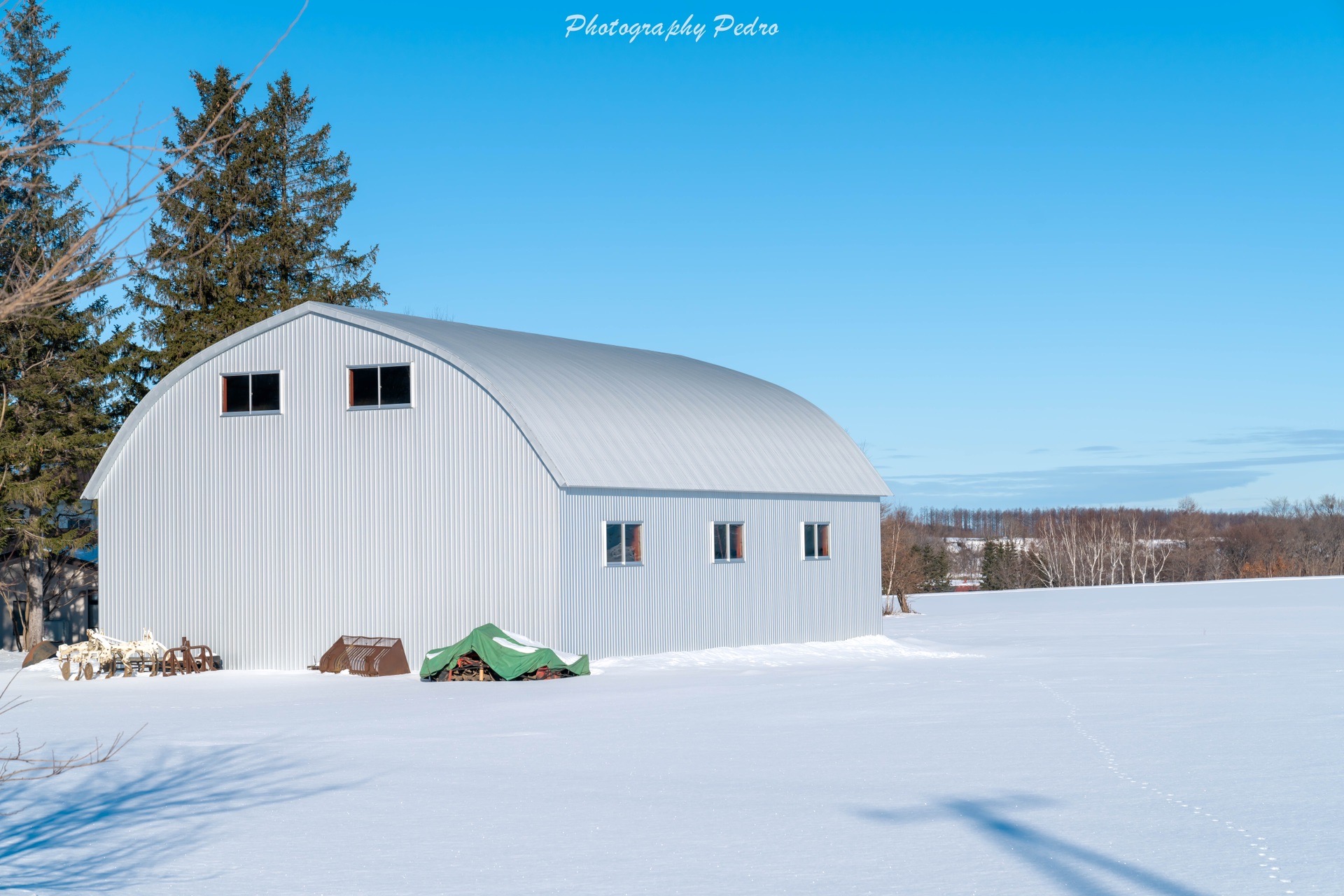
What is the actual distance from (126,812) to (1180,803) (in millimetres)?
8837

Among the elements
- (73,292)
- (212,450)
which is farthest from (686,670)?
(73,292)

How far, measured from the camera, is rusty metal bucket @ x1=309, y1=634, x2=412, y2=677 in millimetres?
25375

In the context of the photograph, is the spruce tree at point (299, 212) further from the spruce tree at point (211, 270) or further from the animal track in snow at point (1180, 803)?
the animal track in snow at point (1180, 803)

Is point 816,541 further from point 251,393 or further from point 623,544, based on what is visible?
point 251,393

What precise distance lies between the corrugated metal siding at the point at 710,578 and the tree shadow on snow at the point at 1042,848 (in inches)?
555

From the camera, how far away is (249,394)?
27.9 metres

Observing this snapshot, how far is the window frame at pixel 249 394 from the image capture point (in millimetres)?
27609

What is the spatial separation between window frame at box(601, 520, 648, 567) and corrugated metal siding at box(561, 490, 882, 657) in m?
0.07

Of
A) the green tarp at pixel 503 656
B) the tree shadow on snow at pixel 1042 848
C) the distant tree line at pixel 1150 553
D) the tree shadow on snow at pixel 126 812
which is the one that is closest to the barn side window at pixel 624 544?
the green tarp at pixel 503 656

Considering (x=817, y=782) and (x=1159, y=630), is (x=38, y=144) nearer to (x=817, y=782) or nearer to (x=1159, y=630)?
(x=817, y=782)

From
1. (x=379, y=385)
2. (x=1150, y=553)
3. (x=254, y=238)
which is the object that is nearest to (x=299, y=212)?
(x=254, y=238)

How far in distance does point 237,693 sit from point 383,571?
14.5 ft

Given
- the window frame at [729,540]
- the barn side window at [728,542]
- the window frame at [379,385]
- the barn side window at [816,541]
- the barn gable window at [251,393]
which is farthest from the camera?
the barn side window at [816,541]

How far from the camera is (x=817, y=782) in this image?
13.1m
